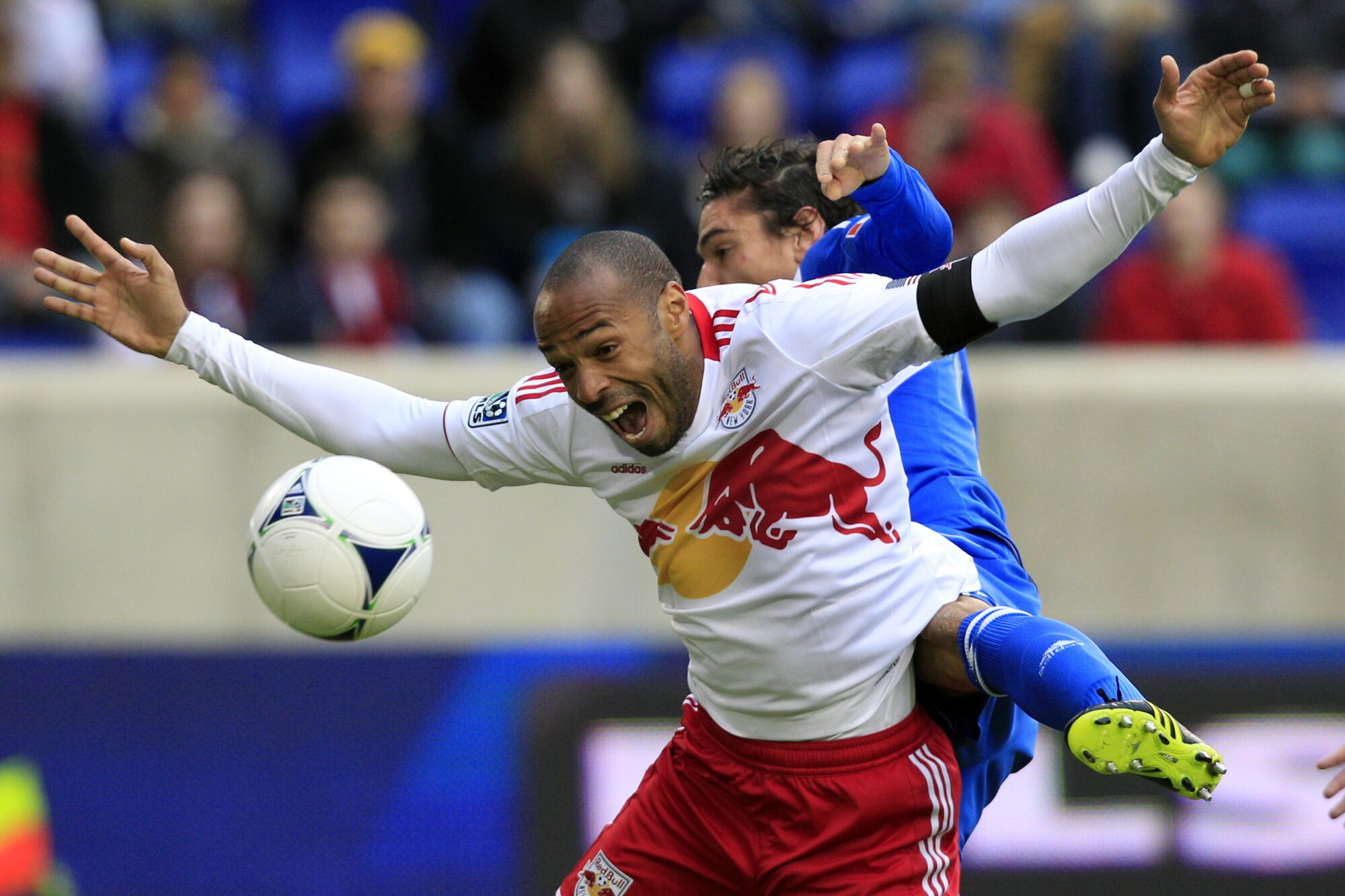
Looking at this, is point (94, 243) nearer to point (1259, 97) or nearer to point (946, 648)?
point (946, 648)

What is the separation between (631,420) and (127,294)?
145cm

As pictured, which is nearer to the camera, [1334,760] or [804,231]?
[1334,760]

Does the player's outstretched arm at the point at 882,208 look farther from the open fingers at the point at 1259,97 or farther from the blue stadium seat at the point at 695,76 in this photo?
the blue stadium seat at the point at 695,76

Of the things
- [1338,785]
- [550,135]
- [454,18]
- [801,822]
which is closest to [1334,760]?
[1338,785]

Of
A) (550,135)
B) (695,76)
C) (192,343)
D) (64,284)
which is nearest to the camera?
(64,284)

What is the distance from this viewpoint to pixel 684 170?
947cm

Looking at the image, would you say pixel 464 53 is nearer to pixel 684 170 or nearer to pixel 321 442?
→ pixel 684 170

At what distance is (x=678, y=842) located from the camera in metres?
4.44

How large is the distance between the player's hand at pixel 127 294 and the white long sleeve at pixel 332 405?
0.05 meters

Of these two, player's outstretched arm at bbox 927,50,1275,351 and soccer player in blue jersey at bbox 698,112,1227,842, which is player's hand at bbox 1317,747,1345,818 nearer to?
soccer player in blue jersey at bbox 698,112,1227,842

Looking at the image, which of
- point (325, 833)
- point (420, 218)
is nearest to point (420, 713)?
point (325, 833)

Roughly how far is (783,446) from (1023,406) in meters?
3.97

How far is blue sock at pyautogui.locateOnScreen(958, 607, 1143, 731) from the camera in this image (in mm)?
3783

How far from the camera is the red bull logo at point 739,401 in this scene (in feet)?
13.4
